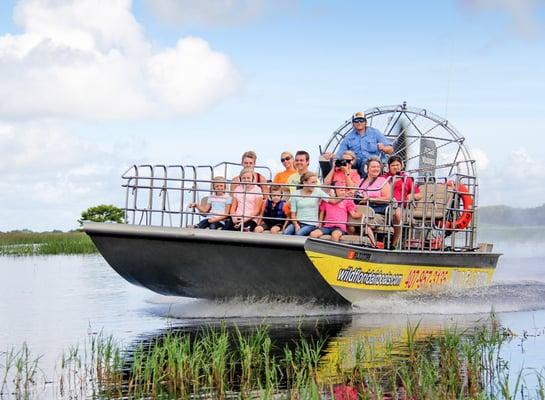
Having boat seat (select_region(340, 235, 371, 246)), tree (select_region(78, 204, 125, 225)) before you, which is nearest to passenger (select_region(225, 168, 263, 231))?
boat seat (select_region(340, 235, 371, 246))

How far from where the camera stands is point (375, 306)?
1559 centimetres

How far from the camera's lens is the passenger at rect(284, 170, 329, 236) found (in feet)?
47.4

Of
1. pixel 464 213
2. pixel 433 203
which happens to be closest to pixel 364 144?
pixel 433 203

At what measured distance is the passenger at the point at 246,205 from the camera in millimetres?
14656

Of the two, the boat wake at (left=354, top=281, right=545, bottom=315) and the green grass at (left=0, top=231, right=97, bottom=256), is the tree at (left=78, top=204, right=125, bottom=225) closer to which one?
the green grass at (left=0, top=231, right=97, bottom=256)

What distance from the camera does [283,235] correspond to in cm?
1391

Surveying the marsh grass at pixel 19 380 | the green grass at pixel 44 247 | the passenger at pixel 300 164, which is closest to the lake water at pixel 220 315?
the marsh grass at pixel 19 380

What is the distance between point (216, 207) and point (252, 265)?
44.4 inches

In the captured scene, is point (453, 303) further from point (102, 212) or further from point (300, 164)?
point (102, 212)

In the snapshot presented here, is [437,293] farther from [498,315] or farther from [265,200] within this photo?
[265,200]

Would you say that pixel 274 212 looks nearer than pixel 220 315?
Yes

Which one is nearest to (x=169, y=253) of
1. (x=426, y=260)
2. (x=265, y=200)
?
(x=265, y=200)

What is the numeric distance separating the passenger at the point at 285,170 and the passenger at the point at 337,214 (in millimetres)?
1020

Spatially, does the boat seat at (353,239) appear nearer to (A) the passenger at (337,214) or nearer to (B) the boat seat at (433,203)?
(A) the passenger at (337,214)
